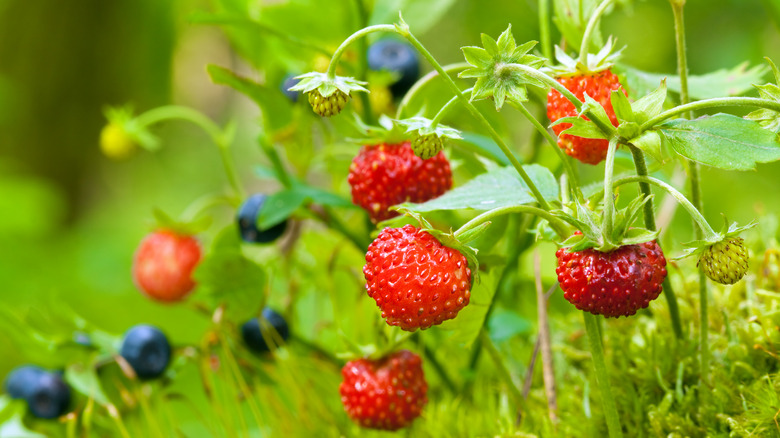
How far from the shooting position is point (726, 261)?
406mm

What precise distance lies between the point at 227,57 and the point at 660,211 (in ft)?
14.2

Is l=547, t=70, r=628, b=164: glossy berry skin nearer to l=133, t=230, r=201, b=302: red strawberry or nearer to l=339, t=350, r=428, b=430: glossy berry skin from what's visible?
l=339, t=350, r=428, b=430: glossy berry skin

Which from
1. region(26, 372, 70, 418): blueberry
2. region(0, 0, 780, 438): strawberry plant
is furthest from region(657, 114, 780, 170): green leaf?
region(26, 372, 70, 418): blueberry

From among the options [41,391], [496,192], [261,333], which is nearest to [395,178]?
[496,192]

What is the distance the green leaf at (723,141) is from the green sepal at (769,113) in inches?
0.7

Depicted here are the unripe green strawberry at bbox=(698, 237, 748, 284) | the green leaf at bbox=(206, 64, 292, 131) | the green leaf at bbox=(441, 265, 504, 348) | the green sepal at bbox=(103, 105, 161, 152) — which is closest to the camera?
the unripe green strawberry at bbox=(698, 237, 748, 284)

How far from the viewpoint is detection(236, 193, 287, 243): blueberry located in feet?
2.51

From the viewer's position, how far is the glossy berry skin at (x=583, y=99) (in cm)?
49

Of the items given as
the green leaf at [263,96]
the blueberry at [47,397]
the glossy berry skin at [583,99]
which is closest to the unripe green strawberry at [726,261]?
the glossy berry skin at [583,99]

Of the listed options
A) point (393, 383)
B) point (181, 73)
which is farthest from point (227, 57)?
point (393, 383)

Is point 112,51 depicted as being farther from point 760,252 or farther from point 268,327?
point 760,252

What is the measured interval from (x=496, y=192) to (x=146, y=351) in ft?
1.61

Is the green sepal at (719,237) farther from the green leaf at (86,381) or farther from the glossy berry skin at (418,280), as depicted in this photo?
the green leaf at (86,381)

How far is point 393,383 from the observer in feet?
2.06
